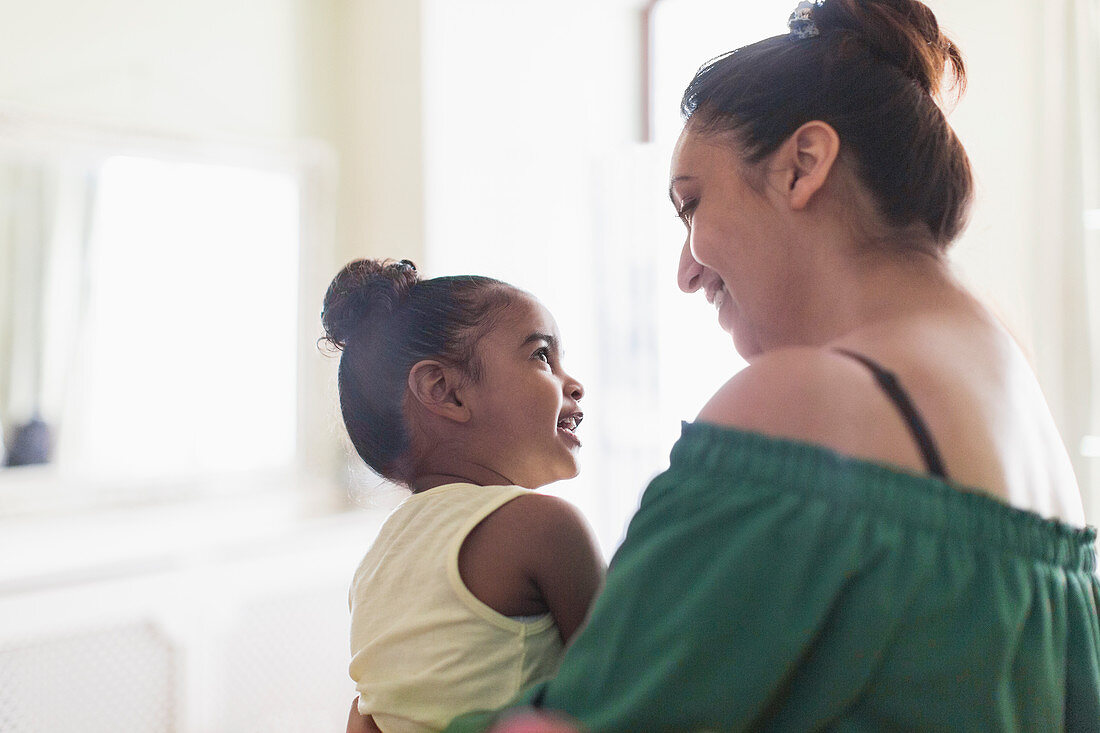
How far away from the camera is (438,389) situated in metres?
1.22

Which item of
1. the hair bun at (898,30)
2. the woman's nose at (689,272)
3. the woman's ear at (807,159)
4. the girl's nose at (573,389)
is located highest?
the hair bun at (898,30)

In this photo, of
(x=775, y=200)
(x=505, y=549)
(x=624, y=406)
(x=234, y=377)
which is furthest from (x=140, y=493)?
(x=775, y=200)

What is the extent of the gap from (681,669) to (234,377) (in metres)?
2.67

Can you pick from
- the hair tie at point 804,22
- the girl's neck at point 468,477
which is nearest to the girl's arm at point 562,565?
the girl's neck at point 468,477

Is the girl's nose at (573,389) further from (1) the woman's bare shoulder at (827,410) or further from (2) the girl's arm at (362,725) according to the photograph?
(1) the woman's bare shoulder at (827,410)

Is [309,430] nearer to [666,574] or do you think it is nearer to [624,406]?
[624,406]

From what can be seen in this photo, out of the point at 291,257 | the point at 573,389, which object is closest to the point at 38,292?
the point at 291,257

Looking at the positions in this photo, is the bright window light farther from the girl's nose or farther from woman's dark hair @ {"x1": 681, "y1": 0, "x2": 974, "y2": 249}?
woman's dark hair @ {"x1": 681, "y1": 0, "x2": 974, "y2": 249}

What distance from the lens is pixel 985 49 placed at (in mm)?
2082

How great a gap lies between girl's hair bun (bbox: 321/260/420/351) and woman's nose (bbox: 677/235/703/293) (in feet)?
1.48

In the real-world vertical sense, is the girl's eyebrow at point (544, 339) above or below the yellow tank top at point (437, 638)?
above

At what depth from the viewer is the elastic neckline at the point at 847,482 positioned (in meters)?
0.57

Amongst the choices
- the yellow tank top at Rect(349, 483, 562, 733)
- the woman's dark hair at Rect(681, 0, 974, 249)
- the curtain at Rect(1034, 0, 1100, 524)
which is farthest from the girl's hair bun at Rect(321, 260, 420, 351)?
the curtain at Rect(1034, 0, 1100, 524)

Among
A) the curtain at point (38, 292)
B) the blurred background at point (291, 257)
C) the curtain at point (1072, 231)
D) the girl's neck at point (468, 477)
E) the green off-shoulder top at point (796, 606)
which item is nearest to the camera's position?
the green off-shoulder top at point (796, 606)
